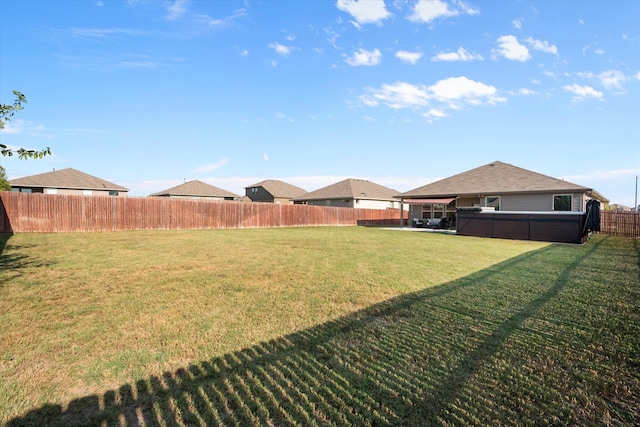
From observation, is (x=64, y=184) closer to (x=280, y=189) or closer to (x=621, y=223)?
(x=280, y=189)

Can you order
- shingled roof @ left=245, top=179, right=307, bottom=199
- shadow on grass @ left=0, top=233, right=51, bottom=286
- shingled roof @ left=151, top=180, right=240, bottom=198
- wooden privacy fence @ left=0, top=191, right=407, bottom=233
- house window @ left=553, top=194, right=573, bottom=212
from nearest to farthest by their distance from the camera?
shadow on grass @ left=0, top=233, right=51, bottom=286 → wooden privacy fence @ left=0, top=191, right=407, bottom=233 → house window @ left=553, top=194, right=573, bottom=212 → shingled roof @ left=151, top=180, right=240, bottom=198 → shingled roof @ left=245, top=179, right=307, bottom=199

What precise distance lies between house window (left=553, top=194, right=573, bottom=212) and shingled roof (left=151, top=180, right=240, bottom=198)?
115 feet

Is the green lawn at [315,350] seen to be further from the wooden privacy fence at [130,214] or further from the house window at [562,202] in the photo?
the house window at [562,202]

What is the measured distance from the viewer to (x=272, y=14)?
1290 cm

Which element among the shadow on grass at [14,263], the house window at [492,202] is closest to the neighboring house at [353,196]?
the house window at [492,202]

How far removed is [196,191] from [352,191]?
818 inches

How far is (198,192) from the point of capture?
131 feet

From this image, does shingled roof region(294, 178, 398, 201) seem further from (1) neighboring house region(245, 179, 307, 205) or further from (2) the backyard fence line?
(2) the backyard fence line

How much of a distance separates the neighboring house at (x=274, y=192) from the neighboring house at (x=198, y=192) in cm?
746

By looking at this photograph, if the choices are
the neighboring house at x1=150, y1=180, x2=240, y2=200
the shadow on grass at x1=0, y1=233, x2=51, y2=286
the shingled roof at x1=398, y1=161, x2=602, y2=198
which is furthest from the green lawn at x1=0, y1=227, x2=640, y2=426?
the neighboring house at x1=150, y1=180, x2=240, y2=200

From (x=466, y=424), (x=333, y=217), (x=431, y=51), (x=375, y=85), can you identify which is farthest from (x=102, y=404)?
(x=333, y=217)

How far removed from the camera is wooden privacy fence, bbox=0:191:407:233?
632 inches

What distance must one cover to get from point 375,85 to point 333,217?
15.9m

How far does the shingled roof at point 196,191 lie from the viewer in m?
39.4
